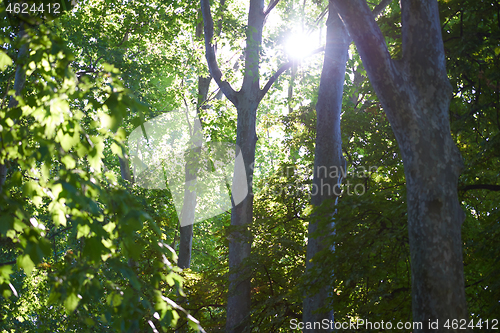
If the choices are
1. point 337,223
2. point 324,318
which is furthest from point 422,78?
point 324,318

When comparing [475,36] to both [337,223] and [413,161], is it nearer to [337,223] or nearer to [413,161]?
[413,161]

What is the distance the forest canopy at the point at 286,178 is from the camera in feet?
6.48

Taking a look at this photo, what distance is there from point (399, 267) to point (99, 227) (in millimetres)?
4891

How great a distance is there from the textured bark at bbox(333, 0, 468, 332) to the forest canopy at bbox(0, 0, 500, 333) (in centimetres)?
1

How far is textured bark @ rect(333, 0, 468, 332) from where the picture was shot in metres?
3.34

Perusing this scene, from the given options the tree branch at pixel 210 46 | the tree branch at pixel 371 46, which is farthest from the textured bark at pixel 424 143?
the tree branch at pixel 210 46

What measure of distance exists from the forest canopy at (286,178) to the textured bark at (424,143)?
0.05 ft

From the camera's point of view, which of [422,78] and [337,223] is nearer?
[422,78]

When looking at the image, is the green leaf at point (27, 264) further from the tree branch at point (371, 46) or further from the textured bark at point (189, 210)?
the textured bark at point (189, 210)

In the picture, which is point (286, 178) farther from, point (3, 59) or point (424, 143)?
point (3, 59)

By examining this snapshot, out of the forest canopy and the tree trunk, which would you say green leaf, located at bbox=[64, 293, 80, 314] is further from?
the tree trunk

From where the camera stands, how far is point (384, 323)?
14.7 feet

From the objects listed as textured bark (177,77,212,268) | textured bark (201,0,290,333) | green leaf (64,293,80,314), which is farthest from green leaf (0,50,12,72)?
textured bark (177,77,212,268)

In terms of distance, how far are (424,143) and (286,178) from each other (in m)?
6.10
